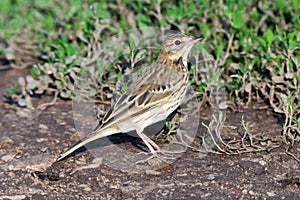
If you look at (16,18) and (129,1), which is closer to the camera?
(129,1)

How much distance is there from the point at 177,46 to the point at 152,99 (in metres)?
0.73

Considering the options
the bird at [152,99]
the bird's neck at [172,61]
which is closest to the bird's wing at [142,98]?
the bird at [152,99]

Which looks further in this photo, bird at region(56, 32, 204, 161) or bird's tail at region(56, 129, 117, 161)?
bird at region(56, 32, 204, 161)

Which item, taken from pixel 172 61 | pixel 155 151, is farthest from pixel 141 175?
pixel 172 61

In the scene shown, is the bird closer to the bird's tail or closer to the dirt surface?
the bird's tail

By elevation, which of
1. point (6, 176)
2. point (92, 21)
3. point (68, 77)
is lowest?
point (6, 176)

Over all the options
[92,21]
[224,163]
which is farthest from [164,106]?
[92,21]

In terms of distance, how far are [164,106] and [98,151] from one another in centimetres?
83

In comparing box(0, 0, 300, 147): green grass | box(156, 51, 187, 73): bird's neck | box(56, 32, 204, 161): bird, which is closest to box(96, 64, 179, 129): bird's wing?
box(56, 32, 204, 161): bird

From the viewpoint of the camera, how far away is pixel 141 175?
20.0ft

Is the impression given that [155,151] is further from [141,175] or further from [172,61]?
[172,61]

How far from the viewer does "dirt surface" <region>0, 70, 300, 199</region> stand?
5754mm

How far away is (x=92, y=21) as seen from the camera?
26.7ft

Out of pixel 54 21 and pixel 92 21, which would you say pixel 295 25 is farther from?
pixel 54 21
